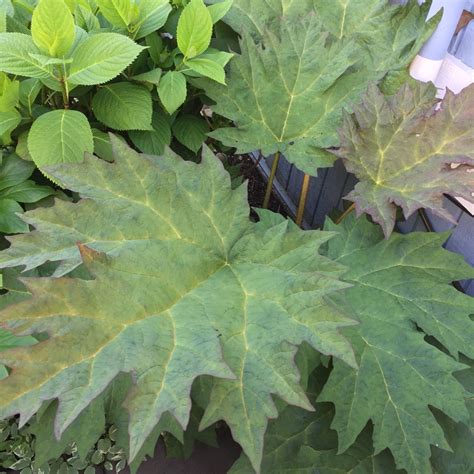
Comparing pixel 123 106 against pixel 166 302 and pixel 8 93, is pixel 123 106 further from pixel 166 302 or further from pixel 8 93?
pixel 166 302

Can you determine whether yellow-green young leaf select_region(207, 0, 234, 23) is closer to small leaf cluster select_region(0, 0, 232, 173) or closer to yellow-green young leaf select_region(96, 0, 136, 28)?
small leaf cluster select_region(0, 0, 232, 173)

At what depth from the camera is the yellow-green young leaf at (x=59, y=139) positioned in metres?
1.02

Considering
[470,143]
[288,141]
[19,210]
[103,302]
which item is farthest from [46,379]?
[470,143]

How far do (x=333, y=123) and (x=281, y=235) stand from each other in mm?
354

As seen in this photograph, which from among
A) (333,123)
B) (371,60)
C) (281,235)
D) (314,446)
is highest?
(371,60)

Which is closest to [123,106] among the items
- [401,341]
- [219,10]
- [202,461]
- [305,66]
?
[219,10]

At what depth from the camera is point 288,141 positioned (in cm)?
124

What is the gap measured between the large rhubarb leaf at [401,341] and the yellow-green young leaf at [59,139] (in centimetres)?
56

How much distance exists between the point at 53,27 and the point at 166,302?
0.53 m

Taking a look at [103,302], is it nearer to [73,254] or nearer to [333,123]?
[73,254]

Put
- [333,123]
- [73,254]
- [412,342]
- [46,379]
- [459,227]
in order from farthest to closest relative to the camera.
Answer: [459,227] → [333,123] → [412,342] → [73,254] → [46,379]

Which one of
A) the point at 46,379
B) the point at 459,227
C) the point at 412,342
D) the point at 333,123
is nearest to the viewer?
the point at 46,379

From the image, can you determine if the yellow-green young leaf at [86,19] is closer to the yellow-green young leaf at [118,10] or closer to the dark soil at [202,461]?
the yellow-green young leaf at [118,10]

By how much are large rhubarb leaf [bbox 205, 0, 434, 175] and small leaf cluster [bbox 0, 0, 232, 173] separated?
10cm
